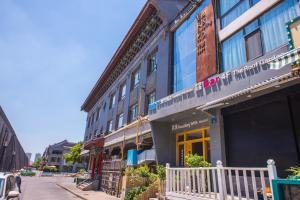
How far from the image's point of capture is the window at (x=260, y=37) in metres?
9.39

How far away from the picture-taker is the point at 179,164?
13.8 meters

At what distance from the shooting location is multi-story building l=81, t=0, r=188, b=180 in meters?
17.6

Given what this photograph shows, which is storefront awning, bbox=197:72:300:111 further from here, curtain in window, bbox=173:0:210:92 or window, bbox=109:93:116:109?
window, bbox=109:93:116:109

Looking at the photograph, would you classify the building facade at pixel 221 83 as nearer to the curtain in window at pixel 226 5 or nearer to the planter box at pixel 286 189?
the curtain in window at pixel 226 5

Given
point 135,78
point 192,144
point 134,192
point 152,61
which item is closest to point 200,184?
point 192,144

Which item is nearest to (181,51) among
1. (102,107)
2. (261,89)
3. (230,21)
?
(230,21)

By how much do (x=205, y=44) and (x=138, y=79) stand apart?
11384mm

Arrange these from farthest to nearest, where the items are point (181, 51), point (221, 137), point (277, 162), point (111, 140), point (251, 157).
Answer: point (111, 140), point (181, 51), point (221, 137), point (251, 157), point (277, 162)

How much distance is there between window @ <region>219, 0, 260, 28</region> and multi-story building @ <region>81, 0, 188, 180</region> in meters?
5.27

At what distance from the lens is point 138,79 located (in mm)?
23719

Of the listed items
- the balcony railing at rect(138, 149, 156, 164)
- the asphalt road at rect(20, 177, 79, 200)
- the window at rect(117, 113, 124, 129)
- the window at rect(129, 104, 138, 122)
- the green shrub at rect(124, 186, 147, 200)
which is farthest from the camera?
the window at rect(117, 113, 124, 129)

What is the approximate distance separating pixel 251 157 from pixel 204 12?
30.9ft

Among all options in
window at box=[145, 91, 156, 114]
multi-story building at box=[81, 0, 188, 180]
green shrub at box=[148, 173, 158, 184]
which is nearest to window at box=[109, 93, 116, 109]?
multi-story building at box=[81, 0, 188, 180]

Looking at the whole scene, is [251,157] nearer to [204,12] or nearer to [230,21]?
[230,21]
